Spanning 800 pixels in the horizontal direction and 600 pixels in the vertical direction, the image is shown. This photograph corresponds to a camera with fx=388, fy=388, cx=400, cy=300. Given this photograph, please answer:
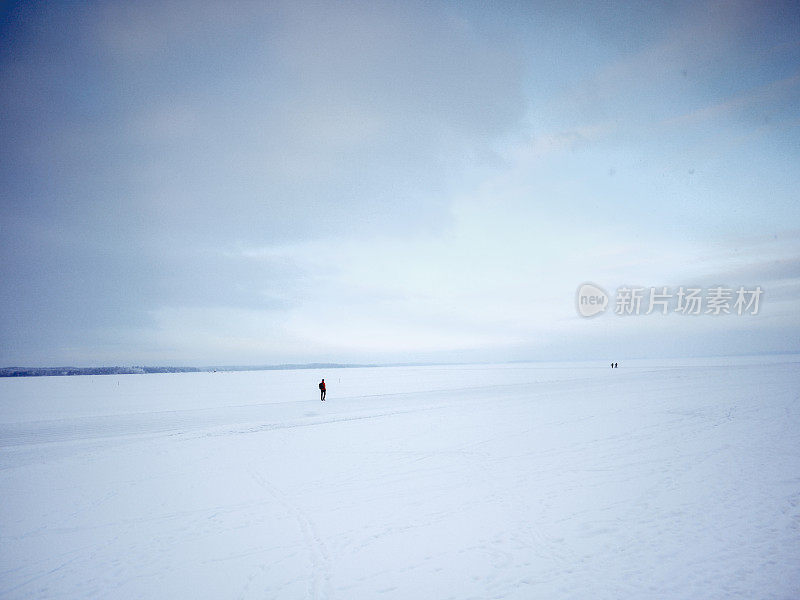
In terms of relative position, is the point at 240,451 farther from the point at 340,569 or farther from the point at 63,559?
the point at 340,569

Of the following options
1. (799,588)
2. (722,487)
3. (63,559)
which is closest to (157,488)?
(63,559)

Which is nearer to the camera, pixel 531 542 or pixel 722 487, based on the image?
pixel 531 542

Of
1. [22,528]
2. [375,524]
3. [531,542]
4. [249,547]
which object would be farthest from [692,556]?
[22,528]

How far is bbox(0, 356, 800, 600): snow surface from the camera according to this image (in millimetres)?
5676

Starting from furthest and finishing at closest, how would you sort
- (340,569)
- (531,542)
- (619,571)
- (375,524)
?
(375,524) < (531,542) < (340,569) < (619,571)

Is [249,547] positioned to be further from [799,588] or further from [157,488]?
[799,588]

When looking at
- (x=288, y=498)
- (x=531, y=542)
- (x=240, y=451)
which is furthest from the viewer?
(x=240, y=451)

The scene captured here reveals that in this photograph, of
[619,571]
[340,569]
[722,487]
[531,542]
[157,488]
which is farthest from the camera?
[157,488]

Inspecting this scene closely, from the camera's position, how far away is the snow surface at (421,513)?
5676mm

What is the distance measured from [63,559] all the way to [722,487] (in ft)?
42.1

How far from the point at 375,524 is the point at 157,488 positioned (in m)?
6.32

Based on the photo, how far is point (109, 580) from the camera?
19.7 feet

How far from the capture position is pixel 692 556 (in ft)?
19.4

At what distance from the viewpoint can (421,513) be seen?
25.8 feet
